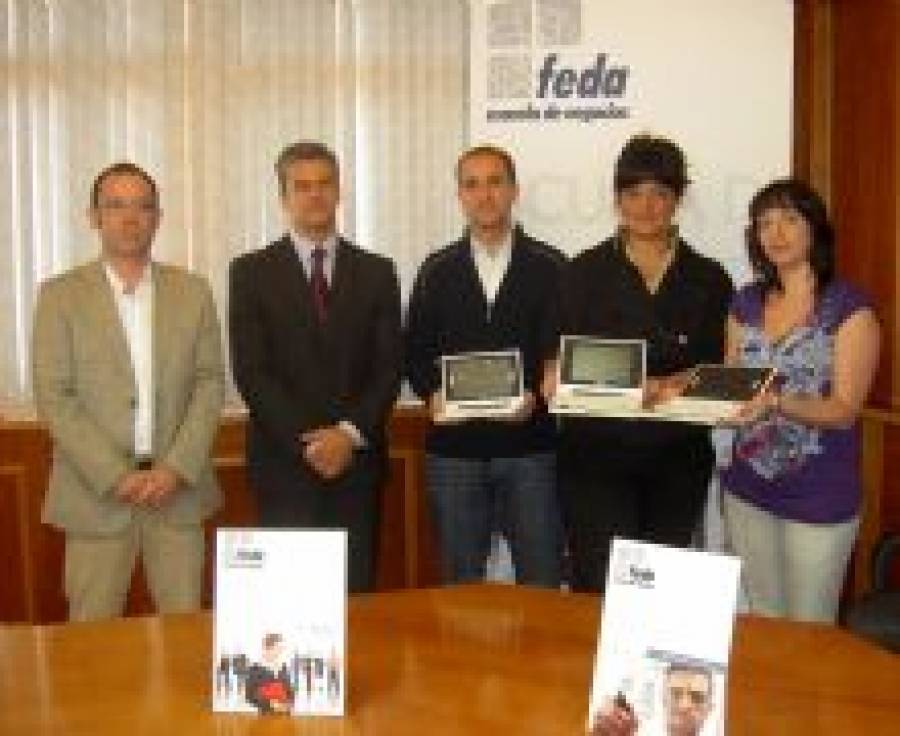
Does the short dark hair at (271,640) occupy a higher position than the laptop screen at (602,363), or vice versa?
the laptop screen at (602,363)

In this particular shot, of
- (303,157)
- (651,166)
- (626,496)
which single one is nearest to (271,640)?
(626,496)

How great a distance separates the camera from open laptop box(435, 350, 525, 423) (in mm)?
3562

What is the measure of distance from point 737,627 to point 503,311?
1614 mm

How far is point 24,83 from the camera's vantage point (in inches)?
177

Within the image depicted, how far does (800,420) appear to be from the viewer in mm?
3043

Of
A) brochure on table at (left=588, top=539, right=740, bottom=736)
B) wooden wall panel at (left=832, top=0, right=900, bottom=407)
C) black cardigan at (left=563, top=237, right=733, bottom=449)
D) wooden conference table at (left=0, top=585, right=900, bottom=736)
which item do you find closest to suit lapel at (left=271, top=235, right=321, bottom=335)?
black cardigan at (left=563, top=237, right=733, bottom=449)

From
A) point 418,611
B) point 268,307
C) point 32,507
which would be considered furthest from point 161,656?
point 32,507

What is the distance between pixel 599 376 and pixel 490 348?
0.47 m

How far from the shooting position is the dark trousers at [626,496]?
11.4 ft

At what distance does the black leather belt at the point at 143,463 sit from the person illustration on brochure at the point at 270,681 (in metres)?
1.68

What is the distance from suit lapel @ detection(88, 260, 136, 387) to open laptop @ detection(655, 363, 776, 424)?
137 centimetres

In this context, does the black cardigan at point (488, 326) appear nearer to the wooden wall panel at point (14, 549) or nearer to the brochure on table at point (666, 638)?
the wooden wall panel at point (14, 549)

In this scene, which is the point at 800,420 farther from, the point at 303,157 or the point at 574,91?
the point at 574,91

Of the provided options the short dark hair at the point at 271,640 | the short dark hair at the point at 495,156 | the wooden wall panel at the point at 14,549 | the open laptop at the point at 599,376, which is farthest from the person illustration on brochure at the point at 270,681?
the wooden wall panel at the point at 14,549
